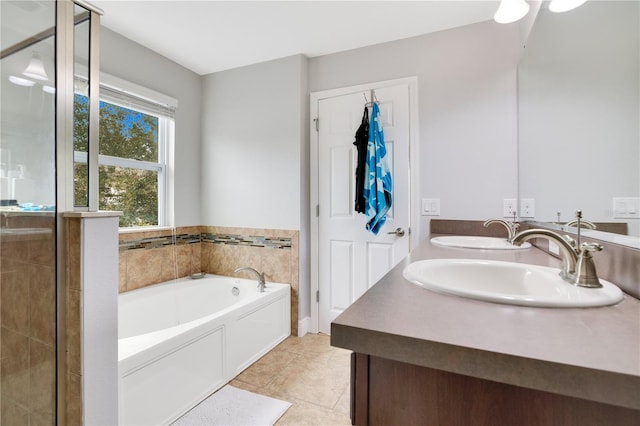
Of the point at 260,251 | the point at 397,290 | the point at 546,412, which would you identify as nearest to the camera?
the point at 546,412

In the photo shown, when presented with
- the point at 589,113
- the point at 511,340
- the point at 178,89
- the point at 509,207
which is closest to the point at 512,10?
the point at 589,113

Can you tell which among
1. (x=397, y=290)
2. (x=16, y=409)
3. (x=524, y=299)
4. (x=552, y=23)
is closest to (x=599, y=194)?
(x=524, y=299)

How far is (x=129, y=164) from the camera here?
7.89ft

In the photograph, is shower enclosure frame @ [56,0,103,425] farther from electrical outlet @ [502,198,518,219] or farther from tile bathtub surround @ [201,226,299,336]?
electrical outlet @ [502,198,518,219]

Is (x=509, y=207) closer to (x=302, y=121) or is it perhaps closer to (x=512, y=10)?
(x=512, y=10)

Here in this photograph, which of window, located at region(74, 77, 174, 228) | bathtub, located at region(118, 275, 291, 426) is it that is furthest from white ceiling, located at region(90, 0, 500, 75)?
bathtub, located at region(118, 275, 291, 426)

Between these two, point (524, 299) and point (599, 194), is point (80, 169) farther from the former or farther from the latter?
point (599, 194)

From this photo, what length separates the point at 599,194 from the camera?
0.87 metres

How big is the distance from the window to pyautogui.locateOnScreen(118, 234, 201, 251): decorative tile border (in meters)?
0.15

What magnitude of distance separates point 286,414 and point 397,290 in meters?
1.28

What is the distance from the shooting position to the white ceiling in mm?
1911

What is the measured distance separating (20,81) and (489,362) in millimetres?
1618

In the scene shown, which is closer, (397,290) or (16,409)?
(397,290)

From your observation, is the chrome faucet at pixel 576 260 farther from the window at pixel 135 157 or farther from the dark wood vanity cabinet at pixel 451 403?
the window at pixel 135 157
